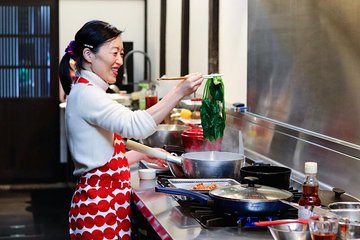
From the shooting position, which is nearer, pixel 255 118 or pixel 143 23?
pixel 255 118

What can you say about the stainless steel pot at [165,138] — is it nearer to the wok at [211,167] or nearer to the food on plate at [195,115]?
the food on plate at [195,115]

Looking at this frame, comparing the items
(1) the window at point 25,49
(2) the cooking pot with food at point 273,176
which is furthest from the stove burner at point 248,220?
(1) the window at point 25,49

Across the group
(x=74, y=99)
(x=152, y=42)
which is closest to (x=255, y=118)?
(x=74, y=99)

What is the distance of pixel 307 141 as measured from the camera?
3.39m

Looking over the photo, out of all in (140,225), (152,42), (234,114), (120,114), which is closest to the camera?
(120,114)

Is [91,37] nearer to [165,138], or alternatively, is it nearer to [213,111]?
[213,111]

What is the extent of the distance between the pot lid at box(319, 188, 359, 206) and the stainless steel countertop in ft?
1.28

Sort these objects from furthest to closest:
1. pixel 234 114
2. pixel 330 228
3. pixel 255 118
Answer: pixel 234 114 → pixel 255 118 → pixel 330 228

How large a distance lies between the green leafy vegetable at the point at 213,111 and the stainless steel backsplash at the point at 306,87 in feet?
1.10

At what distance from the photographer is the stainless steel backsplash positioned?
3.02 m

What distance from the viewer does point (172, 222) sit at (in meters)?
2.55

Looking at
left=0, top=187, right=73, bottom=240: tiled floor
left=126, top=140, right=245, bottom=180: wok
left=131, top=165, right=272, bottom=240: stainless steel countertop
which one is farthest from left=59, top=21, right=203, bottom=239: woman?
left=0, top=187, right=73, bottom=240: tiled floor

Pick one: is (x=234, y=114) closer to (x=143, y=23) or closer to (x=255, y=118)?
(x=255, y=118)

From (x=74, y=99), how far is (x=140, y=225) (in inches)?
28.2
